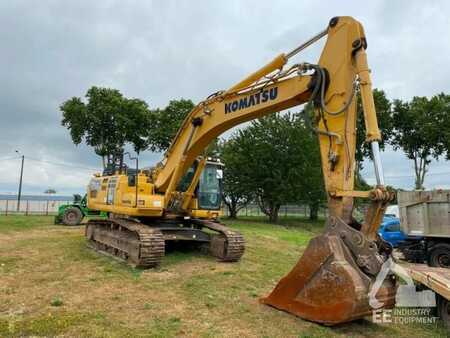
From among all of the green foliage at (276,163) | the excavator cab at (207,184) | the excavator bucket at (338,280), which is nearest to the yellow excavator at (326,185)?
the excavator bucket at (338,280)

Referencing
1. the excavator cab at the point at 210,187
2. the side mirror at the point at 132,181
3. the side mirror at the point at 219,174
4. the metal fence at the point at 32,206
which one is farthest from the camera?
the metal fence at the point at 32,206

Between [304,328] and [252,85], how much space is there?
4653 mm

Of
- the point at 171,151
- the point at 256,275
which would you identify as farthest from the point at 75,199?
the point at 256,275

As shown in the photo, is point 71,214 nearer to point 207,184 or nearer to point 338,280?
point 207,184

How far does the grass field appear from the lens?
5301 mm

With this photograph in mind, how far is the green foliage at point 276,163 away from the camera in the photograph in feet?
94.3

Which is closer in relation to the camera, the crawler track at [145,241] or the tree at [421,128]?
the crawler track at [145,241]

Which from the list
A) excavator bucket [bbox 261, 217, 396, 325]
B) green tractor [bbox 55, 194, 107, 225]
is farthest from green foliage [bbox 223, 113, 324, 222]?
excavator bucket [bbox 261, 217, 396, 325]

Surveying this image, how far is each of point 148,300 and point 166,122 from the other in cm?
2946

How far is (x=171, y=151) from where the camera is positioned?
418 inches

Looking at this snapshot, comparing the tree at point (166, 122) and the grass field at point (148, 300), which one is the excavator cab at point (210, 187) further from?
the tree at point (166, 122)

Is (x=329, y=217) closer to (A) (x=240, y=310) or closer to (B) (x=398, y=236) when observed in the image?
(A) (x=240, y=310)

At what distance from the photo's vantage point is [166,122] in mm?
35281

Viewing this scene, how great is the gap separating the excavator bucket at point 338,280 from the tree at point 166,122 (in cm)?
2972
